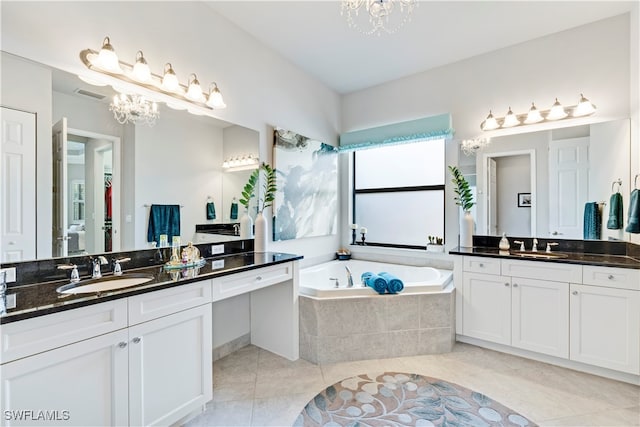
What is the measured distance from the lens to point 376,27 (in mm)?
2512

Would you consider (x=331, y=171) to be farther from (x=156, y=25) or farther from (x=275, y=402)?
(x=275, y=402)

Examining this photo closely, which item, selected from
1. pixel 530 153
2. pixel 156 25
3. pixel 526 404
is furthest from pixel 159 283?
pixel 530 153

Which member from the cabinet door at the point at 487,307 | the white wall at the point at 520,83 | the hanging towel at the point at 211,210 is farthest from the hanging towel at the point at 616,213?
the hanging towel at the point at 211,210

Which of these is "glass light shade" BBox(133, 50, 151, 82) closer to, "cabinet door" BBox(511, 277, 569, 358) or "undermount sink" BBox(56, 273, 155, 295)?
"undermount sink" BBox(56, 273, 155, 295)

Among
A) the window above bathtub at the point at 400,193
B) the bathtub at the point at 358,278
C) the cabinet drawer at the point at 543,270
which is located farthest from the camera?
the window above bathtub at the point at 400,193

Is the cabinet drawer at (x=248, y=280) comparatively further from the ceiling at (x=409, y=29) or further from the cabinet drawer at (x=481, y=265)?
the ceiling at (x=409, y=29)

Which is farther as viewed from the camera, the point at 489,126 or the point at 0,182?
the point at 489,126

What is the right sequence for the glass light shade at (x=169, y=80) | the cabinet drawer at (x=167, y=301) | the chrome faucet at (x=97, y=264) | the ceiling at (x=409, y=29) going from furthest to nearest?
1. the ceiling at (x=409, y=29)
2. the glass light shade at (x=169, y=80)
3. the chrome faucet at (x=97, y=264)
4. the cabinet drawer at (x=167, y=301)

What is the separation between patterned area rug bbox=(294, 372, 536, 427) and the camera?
5.59 feet

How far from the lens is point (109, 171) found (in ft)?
5.94

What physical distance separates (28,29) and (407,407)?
295 cm

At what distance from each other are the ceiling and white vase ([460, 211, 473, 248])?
167cm

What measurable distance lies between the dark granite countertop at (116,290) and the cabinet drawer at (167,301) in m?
0.04

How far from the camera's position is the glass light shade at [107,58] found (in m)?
1.66
